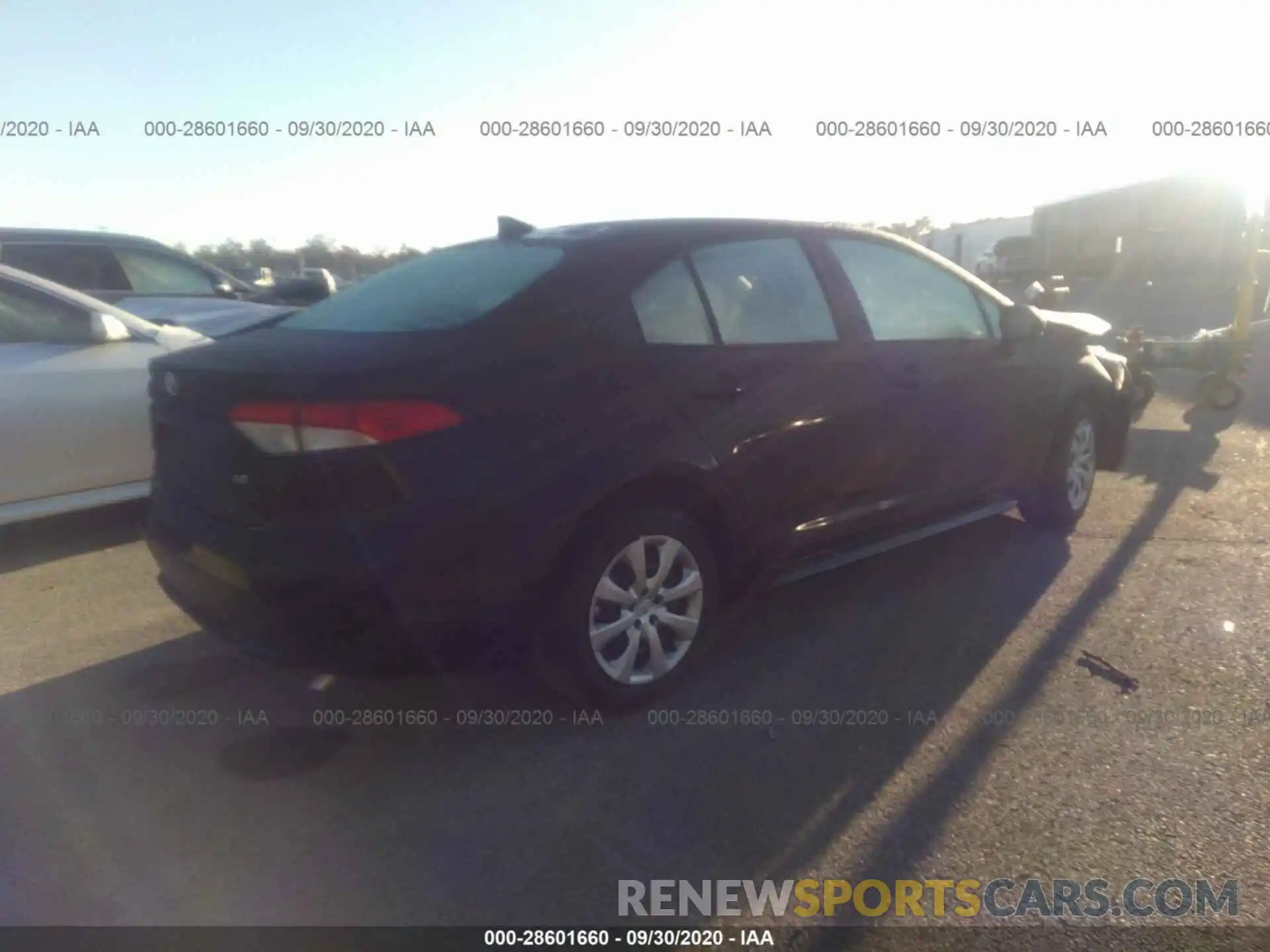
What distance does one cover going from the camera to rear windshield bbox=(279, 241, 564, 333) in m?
3.55

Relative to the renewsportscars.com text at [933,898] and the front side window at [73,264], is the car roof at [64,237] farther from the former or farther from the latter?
the renewsportscars.com text at [933,898]

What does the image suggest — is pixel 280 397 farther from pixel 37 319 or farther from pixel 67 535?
pixel 67 535

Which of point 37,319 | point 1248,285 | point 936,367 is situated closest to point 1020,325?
point 936,367

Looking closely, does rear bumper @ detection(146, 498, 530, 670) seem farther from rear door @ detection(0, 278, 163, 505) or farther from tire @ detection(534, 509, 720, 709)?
rear door @ detection(0, 278, 163, 505)

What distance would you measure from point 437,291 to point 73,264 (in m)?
5.93

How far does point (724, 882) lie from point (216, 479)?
1915mm

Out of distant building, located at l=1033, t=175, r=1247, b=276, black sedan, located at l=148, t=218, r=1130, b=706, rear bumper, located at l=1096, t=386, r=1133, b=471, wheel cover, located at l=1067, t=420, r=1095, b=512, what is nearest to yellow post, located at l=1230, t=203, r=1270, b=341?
→ rear bumper, located at l=1096, t=386, r=1133, b=471

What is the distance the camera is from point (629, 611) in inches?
141

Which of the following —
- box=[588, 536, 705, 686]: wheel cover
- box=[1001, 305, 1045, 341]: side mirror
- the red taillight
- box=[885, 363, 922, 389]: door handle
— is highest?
the red taillight

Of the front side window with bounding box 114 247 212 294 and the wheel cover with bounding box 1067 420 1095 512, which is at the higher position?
the front side window with bounding box 114 247 212 294

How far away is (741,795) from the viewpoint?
10.3 feet

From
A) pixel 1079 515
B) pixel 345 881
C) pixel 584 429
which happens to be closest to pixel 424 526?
pixel 584 429

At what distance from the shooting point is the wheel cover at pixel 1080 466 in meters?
5.62

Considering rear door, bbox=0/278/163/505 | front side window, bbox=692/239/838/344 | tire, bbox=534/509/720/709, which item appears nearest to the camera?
tire, bbox=534/509/720/709
